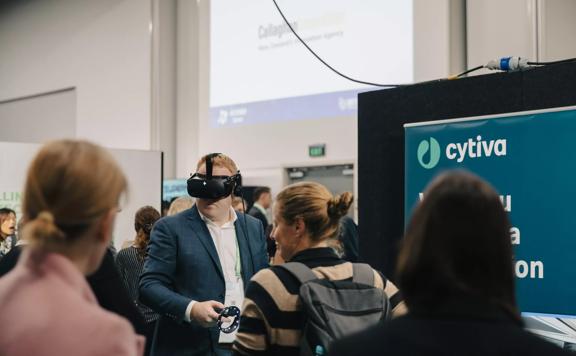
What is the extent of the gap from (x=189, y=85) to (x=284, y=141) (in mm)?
1661

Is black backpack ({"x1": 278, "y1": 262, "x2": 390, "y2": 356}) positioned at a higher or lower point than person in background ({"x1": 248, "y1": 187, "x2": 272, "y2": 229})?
lower

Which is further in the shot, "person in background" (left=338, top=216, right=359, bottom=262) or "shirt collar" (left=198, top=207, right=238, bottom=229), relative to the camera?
"person in background" (left=338, top=216, right=359, bottom=262)

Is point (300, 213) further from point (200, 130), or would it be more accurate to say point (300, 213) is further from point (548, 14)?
point (200, 130)

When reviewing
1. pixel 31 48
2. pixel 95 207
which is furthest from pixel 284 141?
pixel 95 207

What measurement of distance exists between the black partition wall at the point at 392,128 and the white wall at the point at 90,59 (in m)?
5.95

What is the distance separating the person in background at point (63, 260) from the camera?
1157 millimetres

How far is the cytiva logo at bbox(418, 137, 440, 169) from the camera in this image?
2.75 m

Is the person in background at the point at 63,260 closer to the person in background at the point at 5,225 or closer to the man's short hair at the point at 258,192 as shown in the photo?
the person in background at the point at 5,225

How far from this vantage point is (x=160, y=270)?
269 cm

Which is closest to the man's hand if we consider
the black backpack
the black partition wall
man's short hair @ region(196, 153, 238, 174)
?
man's short hair @ region(196, 153, 238, 174)

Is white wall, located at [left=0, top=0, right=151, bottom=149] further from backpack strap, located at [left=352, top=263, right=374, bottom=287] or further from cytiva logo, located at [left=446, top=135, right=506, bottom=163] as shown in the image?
backpack strap, located at [left=352, top=263, right=374, bottom=287]

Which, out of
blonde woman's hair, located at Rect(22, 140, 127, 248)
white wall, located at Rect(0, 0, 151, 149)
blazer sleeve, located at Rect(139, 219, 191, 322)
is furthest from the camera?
white wall, located at Rect(0, 0, 151, 149)

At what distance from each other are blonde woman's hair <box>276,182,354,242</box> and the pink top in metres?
0.85

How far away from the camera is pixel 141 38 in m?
8.85
